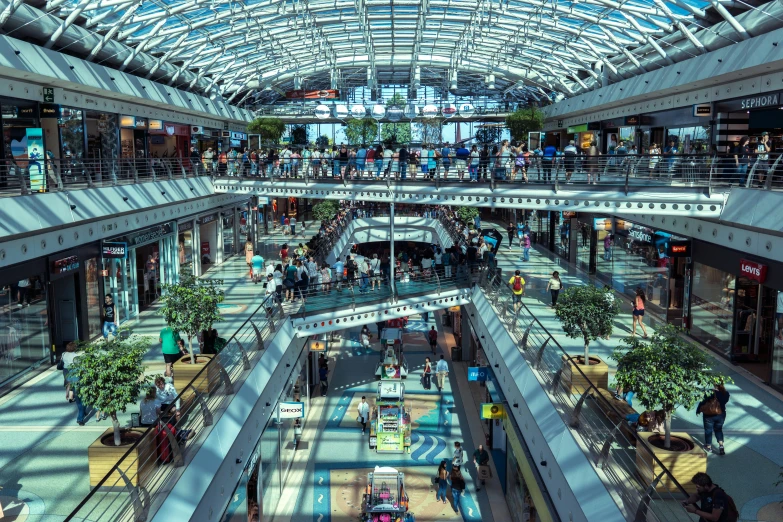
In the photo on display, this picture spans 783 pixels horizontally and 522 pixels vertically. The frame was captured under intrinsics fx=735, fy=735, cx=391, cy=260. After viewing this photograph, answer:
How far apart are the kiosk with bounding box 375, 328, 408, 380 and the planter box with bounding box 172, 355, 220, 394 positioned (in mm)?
10131

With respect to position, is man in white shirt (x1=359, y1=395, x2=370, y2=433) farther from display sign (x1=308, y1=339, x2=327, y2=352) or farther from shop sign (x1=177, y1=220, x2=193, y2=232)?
shop sign (x1=177, y1=220, x2=193, y2=232)

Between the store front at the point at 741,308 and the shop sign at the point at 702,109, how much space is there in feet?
16.3

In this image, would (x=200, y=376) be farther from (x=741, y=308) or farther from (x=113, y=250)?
(x=741, y=308)

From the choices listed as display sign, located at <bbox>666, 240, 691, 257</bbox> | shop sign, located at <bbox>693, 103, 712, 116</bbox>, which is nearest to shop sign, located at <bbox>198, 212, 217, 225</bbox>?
display sign, located at <bbox>666, 240, 691, 257</bbox>

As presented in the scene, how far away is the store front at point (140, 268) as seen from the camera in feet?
71.8

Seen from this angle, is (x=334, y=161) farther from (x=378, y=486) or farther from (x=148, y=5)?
(x=378, y=486)

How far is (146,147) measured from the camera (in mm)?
30750

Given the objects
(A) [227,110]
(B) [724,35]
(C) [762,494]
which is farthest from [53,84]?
(A) [227,110]

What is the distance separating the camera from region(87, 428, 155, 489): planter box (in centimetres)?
815

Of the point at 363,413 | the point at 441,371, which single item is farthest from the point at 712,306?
the point at 363,413

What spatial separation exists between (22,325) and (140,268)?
800 centimetres

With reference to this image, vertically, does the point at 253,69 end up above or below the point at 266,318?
above

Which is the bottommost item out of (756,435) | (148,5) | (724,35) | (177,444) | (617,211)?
(756,435)

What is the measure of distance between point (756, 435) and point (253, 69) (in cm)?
3896
